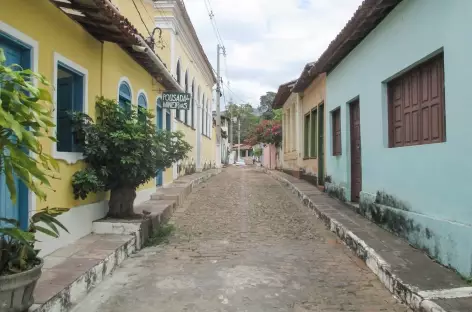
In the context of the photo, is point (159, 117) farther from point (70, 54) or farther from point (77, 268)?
point (77, 268)

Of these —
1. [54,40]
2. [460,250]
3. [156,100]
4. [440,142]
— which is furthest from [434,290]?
[156,100]

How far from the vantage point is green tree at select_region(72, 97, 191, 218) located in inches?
227

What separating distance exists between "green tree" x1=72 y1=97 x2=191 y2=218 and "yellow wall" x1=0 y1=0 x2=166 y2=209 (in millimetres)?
189

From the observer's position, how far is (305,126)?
600 inches

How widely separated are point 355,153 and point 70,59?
605cm

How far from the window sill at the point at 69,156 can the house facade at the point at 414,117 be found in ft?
15.1

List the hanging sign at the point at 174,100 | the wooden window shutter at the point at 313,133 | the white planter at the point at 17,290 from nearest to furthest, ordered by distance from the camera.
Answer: the white planter at the point at 17,290, the hanging sign at the point at 174,100, the wooden window shutter at the point at 313,133

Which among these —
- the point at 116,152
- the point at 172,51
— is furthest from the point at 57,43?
the point at 172,51

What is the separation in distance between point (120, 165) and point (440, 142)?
431cm

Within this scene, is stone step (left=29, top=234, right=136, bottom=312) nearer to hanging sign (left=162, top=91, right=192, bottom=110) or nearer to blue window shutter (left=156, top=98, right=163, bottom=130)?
hanging sign (left=162, top=91, right=192, bottom=110)

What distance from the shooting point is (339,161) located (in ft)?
31.4

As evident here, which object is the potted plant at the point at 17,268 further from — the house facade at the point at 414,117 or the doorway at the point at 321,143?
the doorway at the point at 321,143

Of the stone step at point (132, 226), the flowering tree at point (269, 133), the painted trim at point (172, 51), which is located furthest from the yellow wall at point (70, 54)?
the flowering tree at point (269, 133)

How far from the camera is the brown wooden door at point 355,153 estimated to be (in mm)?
8672
